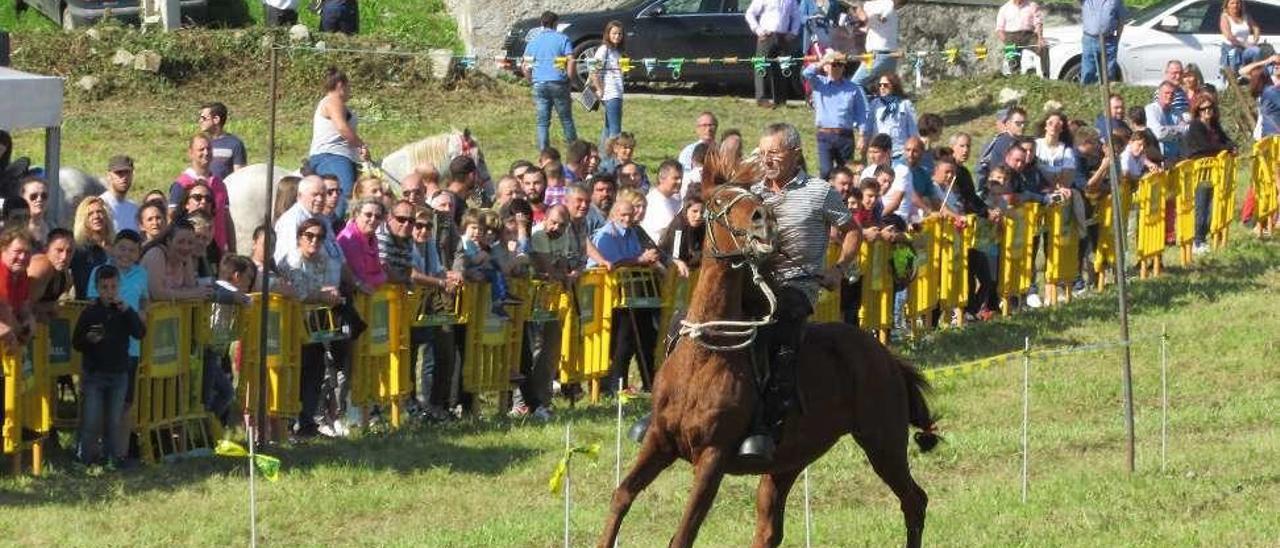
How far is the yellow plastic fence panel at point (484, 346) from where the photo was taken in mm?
18328

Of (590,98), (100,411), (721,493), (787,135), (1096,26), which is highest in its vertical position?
(1096,26)

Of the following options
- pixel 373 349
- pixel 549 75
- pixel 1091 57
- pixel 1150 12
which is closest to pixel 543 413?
pixel 373 349

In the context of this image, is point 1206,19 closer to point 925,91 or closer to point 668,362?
point 925,91

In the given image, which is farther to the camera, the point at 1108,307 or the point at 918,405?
the point at 1108,307

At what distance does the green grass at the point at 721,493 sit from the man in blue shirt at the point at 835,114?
643 cm

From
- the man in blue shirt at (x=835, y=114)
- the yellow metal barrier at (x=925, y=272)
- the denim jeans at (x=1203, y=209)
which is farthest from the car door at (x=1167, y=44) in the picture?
the yellow metal barrier at (x=925, y=272)

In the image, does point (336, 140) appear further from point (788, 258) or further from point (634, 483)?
point (634, 483)

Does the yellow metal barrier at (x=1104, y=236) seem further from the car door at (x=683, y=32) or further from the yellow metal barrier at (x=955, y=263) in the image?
the car door at (x=683, y=32)

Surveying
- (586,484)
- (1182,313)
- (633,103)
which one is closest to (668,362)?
(586,484)

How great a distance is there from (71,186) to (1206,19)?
19.7 m

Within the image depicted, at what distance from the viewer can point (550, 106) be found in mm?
29094

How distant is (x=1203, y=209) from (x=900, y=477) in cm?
1488

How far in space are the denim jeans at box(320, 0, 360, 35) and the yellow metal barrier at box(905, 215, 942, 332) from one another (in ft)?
41.8

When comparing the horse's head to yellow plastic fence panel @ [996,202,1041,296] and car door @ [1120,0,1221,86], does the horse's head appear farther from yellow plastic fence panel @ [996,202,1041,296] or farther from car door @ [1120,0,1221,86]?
car door @ [1120,0,1221,86]
